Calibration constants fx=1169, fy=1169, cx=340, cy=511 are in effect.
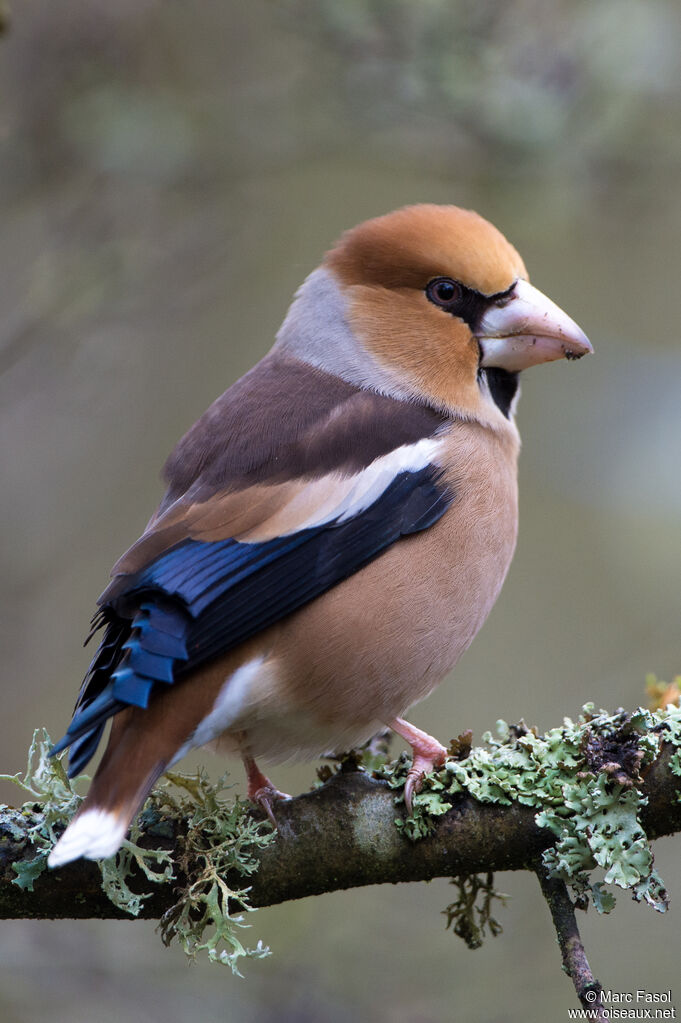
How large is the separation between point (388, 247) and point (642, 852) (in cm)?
246

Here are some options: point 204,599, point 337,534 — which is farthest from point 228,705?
point 337,534

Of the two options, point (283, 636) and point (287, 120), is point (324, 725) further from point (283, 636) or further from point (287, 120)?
point (287, 120)

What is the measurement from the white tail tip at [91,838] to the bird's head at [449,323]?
1.92 metres

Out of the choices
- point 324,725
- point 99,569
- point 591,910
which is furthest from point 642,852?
point 99,569

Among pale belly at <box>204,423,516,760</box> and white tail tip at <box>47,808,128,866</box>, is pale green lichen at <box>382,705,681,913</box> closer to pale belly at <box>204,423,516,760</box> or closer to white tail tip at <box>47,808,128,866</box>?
pale belly at <box>204,423,516,760</box>

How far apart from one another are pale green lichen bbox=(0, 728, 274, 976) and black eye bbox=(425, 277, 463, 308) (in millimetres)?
2030

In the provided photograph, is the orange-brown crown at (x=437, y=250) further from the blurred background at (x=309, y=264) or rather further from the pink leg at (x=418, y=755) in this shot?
the pink leg at (x=418, y=755)

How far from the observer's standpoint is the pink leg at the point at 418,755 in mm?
3260

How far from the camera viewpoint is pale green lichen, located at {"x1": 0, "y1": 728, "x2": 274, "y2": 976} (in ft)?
9.93

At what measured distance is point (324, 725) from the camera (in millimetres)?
3566

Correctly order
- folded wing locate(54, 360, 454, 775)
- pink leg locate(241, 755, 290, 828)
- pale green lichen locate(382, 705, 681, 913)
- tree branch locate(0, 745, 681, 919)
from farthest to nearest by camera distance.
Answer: pink leg locate(241, 755, 290, 828), folded wing locate(54, 360, 454, 775), tree branch locate(0, 745, 681, 919), pale green lichen locate(382, 705, 681, 913)

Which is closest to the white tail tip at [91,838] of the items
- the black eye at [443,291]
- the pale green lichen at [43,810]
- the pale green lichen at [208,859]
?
the pale green lichen at [43,810]

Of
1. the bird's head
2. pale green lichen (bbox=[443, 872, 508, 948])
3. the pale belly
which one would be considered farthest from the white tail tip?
Answer: the bird's head

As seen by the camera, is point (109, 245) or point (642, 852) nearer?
point (642, 852)
